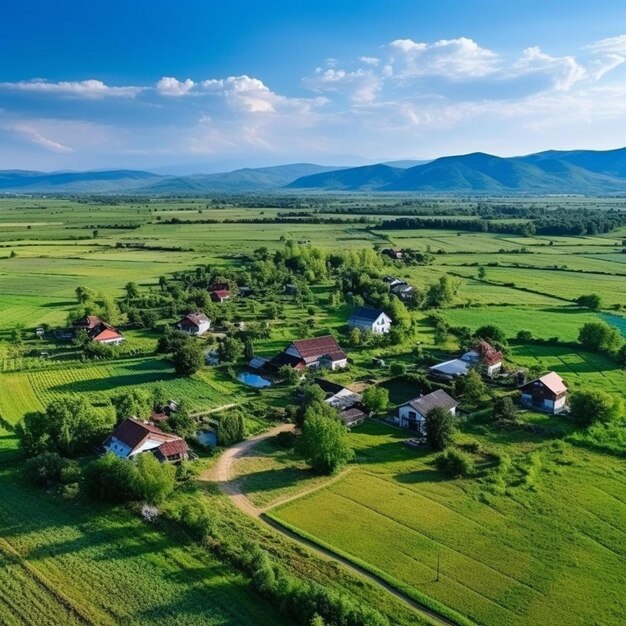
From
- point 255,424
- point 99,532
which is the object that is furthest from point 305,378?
point 99,532

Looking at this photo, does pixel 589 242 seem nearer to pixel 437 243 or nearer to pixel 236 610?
pixel 437 243

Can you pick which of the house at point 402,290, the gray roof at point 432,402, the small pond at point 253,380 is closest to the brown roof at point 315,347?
the small pond at point 253,380

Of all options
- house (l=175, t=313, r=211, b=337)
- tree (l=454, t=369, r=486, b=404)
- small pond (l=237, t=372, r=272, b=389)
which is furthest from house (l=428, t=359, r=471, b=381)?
house (l=175, t=313, r=211, b=337)

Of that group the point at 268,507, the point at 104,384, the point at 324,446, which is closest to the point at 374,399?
the point at 324,446

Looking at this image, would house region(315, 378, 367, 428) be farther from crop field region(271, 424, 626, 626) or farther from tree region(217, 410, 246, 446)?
tree region(217, 410, 246, 446)

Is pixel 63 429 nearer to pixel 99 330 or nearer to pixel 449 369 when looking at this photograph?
pixel 99 330

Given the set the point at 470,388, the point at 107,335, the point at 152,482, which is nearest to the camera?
the point at 152,482
